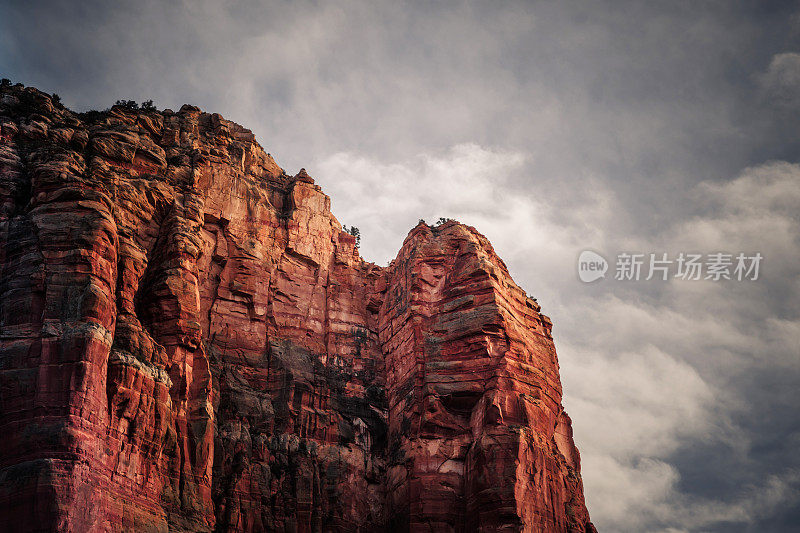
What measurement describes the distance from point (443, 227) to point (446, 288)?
8.62 metres

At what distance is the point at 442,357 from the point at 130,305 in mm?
27263

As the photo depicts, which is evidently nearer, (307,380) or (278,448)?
(278,448)

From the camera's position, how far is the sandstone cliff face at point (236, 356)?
49.0m

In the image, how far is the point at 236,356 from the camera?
6931 centimetres

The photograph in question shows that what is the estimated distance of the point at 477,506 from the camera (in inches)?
2432

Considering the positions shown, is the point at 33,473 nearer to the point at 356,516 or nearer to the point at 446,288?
the point at 356,516

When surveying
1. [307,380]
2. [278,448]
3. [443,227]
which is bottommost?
[278,448]

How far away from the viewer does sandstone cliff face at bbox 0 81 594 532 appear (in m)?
49.0

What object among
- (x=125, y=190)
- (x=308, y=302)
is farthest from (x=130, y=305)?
(x=308, y=302)

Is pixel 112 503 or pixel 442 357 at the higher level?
pixel 442 357

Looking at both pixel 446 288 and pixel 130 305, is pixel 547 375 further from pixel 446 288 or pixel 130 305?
pixel 130 305

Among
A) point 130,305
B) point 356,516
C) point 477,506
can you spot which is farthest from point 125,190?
point 477,506

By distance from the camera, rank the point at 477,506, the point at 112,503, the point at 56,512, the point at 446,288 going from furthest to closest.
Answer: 1. the point at 446,288
2. the point at 477,506
3. the point at 112,503
4. the point at 56,512

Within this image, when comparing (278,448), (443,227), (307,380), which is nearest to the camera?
(278,448)
